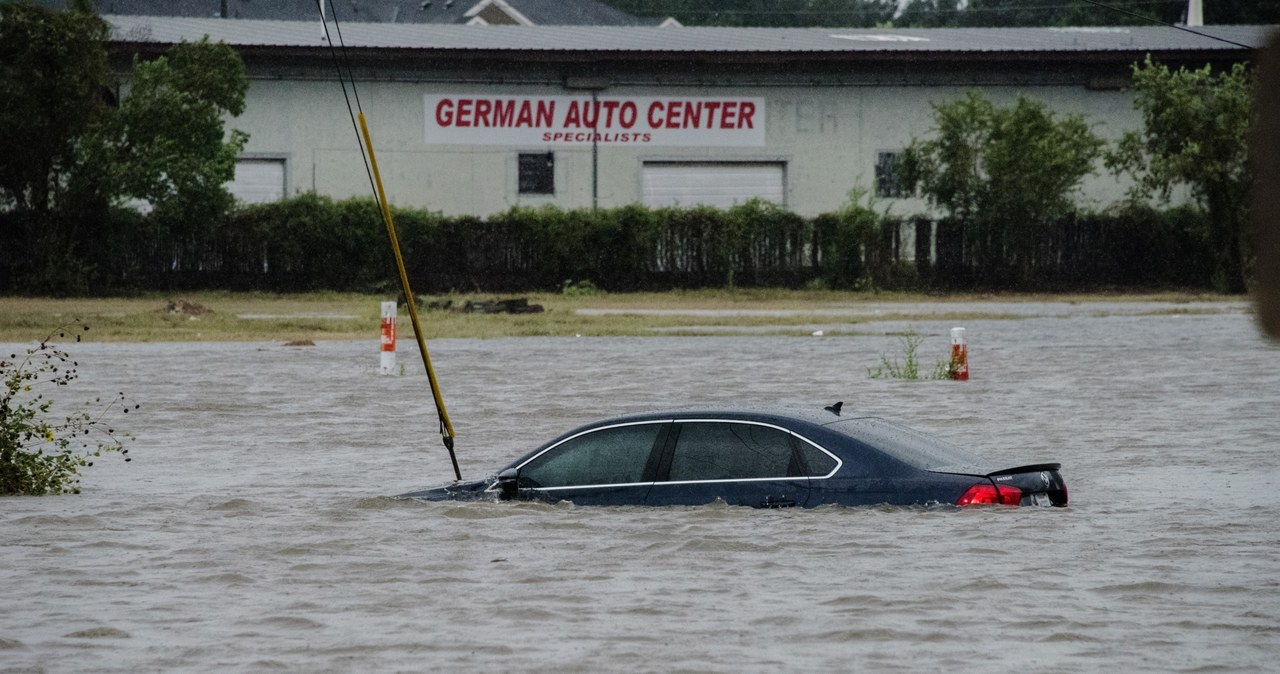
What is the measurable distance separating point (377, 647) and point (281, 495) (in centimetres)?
593

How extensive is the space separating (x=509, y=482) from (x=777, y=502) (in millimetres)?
1691

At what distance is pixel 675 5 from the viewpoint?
101 metres

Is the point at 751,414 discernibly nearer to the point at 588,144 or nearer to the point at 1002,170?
the point at 1002,170

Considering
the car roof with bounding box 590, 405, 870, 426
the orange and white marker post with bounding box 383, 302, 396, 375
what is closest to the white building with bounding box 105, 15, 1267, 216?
the orange and white marker post with bounding box 383, 302, 396, 375

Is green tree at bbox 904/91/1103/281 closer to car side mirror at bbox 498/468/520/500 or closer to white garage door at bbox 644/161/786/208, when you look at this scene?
white garage door at bbox 644/161/786/208

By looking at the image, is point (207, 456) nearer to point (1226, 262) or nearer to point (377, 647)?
point (377, 647)

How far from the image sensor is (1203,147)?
152 ft

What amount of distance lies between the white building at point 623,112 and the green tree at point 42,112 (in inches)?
247

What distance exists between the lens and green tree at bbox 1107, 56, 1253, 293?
4609 centimetres

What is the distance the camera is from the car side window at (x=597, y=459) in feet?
38.7

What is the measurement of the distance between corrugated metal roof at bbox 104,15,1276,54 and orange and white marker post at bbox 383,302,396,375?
78.0ft

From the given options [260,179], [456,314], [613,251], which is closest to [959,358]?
[456,314]

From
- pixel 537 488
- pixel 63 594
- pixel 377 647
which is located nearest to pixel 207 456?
pixel 537 488

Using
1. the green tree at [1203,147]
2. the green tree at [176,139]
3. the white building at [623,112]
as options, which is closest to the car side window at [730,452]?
the green tree at [176,139]
